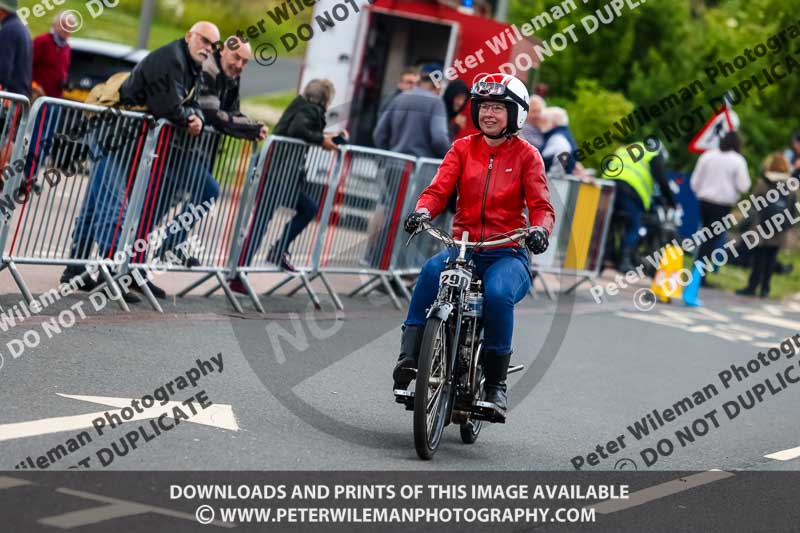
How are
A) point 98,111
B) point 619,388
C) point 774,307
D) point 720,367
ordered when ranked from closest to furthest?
point 98,111, point 619,388, point 720,367, point 774,307

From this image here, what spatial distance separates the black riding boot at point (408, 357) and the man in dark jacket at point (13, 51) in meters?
5.56

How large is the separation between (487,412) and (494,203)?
3.62ft

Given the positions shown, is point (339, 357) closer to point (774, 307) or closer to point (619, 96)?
point (774, 307)

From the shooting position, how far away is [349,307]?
13.3 m

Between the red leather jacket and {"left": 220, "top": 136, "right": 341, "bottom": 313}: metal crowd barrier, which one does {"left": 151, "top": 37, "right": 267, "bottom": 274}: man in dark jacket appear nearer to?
{"left": 220, "top": 136, "right": 341, "bottom": 313}: metal crowd barrier

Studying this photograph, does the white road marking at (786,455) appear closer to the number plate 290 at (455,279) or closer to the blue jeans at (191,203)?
the number plate 290 at (455,279)

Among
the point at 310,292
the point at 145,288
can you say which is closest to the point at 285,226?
the point at 310,292

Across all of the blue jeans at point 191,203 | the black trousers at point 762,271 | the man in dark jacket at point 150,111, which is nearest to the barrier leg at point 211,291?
the blue jeans at point 191,203

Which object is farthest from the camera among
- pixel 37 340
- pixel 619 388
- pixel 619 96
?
pixel 619 96

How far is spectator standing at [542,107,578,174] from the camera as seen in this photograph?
663 inches

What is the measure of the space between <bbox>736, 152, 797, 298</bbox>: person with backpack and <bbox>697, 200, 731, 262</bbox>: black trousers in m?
1.70

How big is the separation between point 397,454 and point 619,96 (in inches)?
832

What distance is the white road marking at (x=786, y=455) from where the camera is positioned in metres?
8.71

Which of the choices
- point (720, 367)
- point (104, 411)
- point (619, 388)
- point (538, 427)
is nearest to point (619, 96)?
point (720, 367)
